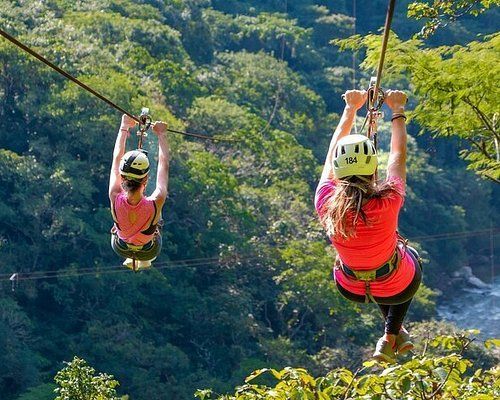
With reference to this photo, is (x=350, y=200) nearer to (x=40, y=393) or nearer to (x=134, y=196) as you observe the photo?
(x=134, y=196)

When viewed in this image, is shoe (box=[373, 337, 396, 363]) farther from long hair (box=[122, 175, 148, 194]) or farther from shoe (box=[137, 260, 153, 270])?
shoe (box=[137, 260, 153, 270])

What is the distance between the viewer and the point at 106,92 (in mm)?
23750

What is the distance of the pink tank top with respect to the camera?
4.60 metres

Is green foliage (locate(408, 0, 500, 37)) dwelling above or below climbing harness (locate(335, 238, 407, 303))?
above

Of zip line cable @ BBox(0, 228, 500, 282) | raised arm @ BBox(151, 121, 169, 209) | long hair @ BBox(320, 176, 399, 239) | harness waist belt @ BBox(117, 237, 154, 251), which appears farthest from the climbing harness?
zip line cable @ BBox(0, 228, 500, 282)

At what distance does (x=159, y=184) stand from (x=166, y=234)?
60.9 ft

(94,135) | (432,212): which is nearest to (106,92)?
(94,135)

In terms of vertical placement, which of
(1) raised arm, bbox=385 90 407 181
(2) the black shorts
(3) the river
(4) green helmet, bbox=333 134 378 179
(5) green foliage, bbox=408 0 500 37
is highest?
(3) the river

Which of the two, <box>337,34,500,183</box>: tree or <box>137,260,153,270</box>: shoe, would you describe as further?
<box>337,34,500,183</box>: tree

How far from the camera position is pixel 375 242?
3400 millimetres

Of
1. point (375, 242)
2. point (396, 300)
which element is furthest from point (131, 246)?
point (375, 242)

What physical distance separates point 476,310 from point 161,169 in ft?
92.9

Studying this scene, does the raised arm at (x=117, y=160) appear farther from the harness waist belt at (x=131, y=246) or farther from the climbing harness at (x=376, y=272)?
the climbing harness at (x=376, y=272)

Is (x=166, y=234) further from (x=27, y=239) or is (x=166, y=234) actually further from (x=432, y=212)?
(x=432, y=212)
